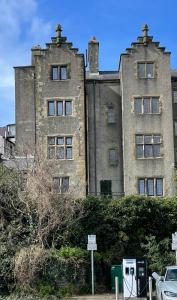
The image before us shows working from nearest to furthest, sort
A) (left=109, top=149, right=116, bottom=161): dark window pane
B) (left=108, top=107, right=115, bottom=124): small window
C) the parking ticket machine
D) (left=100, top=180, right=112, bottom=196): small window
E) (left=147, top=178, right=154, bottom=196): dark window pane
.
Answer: the parking ticket machine < (left=147, top=178, right=154, bottom=196): dark window pane < (left=100, top=180, right=112, bottom=196): small window < (left=109, top=149, right=116, bottom=161): dark window pane < (left=108, top=107, right=115, bottom=124): small window

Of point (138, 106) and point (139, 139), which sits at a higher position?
point (138, 106)

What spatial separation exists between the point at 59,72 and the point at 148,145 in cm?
954

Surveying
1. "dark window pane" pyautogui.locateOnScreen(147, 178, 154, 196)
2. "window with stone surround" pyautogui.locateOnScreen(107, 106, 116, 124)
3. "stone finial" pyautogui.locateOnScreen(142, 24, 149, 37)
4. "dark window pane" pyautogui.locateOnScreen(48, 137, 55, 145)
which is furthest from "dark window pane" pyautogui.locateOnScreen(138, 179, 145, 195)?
"stone finial" pyautogui.locateOnScreen(142, 24, 149, 37)

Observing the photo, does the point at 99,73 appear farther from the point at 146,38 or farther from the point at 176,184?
the point at 176,184

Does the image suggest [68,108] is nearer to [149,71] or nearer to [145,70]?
[145,70]

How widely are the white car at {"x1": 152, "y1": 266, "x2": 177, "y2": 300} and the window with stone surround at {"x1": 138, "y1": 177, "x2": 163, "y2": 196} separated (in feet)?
83.0

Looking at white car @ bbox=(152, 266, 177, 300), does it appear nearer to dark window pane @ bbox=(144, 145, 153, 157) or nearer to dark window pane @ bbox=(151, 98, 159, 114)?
dark window pane @ bbox=(144, 145, 153, 157)

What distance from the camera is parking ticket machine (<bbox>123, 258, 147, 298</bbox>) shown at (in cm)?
2181

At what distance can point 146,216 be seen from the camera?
29.2 meters

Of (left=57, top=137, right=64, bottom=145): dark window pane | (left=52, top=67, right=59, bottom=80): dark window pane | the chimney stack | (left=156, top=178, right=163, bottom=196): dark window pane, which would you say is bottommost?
(left=156, top=178, right=163, bottom=196): dark window pane

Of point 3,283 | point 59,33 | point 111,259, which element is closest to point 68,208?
point 111,259

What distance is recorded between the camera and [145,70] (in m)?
47.0

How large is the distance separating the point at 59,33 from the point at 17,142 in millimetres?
10050

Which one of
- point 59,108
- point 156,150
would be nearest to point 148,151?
point 156,150
